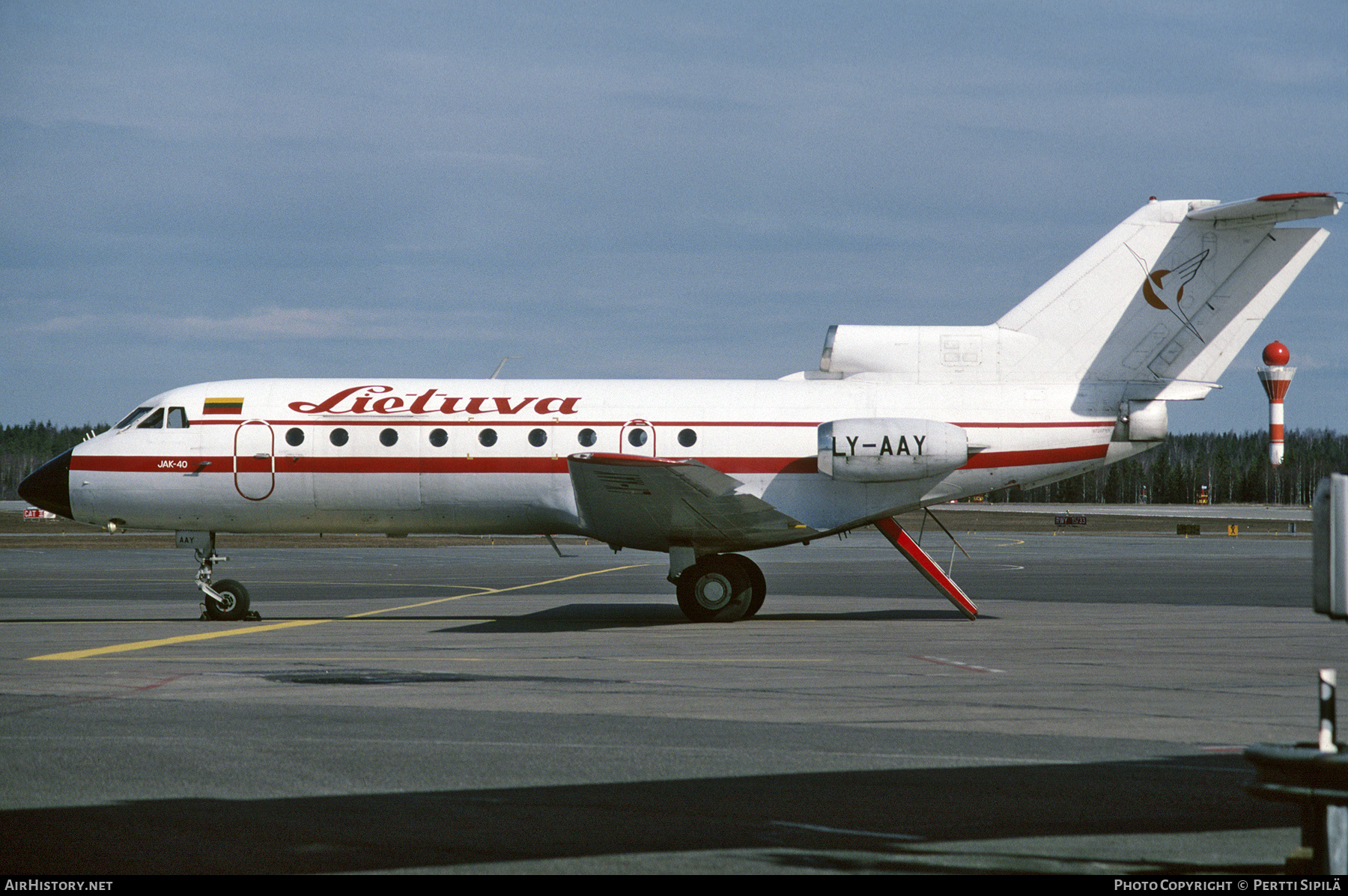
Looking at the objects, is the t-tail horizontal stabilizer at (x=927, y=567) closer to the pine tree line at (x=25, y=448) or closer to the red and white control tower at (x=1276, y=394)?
the red and white control tower at (x=1276, y=394)

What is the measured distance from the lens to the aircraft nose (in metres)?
19.0

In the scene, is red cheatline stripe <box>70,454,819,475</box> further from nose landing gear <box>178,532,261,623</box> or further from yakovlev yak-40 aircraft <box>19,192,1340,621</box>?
nose landing gear <box>178,532,261,623</box>

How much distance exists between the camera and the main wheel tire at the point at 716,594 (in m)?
18.0

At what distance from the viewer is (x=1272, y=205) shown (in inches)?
681

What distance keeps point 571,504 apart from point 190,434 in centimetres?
615

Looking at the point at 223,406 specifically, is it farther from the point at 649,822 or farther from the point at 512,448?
the point at 649,822

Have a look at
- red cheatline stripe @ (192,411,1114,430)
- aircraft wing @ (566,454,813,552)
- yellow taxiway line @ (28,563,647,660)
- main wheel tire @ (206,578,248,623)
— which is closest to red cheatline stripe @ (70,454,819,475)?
red cheatline stripe @ (192,411,1114,430)

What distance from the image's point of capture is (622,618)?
18.9 meters

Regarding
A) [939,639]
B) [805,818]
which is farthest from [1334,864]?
[939,639]

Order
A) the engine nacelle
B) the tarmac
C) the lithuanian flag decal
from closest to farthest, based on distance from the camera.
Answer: the tarmac → the engine nacelle → the lithuanian flag decal

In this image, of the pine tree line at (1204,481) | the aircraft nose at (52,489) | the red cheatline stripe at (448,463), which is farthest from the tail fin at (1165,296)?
the pine tree line at (1204,481)

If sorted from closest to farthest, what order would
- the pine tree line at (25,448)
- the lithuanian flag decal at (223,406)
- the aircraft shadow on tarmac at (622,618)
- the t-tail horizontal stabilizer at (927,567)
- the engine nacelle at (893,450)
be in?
the aircraft shadow on tarmac at (622,618) → the t-tail horizontal stabilizer at (927,567) → the engine nacelle at (893,450) → the lithuanian flag decal at (223,406) → the pine tree line at (25,448)

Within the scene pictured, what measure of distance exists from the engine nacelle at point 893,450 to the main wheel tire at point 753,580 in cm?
191

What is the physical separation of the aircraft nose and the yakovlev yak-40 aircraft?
3cm
